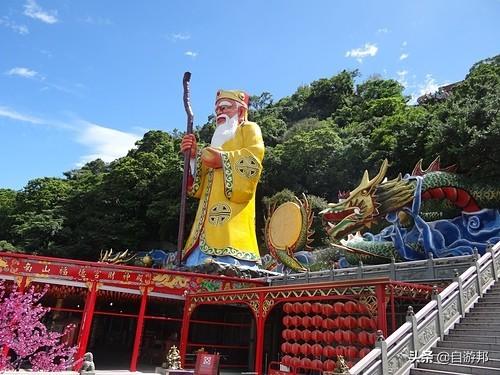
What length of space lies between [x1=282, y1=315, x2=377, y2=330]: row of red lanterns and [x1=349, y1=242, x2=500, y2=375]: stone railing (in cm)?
103

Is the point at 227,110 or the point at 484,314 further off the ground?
the point at 227,110

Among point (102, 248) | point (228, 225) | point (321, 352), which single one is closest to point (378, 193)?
point (228, 225)

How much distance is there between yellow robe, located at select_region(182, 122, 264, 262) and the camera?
1762 cm

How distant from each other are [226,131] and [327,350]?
1217 centimetres

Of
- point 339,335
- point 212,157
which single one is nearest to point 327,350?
point 339,335

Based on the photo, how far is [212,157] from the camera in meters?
18.7

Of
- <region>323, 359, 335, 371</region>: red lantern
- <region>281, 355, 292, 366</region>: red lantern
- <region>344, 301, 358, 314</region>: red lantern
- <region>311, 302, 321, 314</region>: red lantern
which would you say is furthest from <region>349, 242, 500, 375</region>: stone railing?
<region>281, 355, 292, 366</region>: red lantern

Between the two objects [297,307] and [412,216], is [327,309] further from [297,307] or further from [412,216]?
[412,216]

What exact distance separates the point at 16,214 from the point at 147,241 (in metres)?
11.7

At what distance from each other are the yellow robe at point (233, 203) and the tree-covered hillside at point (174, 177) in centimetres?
901

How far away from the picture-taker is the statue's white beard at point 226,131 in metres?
19.6

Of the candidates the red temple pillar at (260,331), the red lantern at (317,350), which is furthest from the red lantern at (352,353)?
the red temple pillar at (260,331)

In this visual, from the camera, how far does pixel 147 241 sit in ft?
127

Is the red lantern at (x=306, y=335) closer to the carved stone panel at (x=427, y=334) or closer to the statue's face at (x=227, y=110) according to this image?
the carved stone panel at (x=427, y=334)
